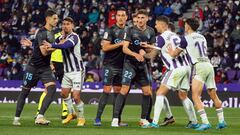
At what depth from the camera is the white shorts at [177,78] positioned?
16.0 m

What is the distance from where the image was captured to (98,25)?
118 ft

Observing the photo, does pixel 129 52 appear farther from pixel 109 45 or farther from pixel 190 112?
pixel 190 112

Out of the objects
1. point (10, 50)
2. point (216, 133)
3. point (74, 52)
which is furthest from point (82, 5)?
point (216, 133)

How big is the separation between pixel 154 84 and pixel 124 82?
1335cm

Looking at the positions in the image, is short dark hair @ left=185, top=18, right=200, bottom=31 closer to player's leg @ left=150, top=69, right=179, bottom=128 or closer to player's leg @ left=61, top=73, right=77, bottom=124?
player's leg @ left=150, top=69, right=179, bottom=128

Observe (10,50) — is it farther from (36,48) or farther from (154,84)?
(36,48)

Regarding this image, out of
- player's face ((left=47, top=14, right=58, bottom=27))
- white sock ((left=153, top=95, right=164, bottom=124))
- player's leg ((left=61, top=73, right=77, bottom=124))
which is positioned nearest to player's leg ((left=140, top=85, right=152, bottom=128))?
white sock ((left=153, top=95, right=164, bottom=124))

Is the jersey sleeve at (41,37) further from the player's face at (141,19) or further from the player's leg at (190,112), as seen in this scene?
the player's leg at (190,112)

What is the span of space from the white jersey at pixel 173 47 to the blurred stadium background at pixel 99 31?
11874mm

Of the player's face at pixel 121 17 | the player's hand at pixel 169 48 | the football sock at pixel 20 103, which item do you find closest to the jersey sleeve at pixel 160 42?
the player's hand at pixel 169 48

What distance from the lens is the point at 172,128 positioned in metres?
16.0

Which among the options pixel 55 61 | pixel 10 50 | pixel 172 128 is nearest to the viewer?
pixel 172 128

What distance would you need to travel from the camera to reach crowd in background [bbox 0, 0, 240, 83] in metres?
31.0

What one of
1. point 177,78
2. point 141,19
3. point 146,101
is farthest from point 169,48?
point 146,101
